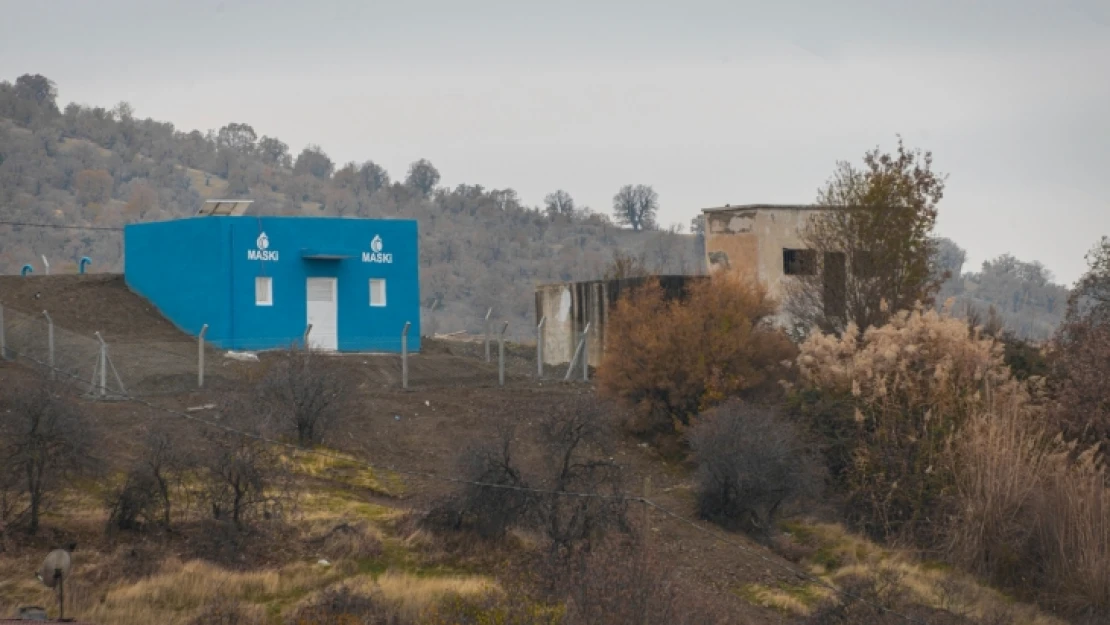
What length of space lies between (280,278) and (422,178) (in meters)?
114

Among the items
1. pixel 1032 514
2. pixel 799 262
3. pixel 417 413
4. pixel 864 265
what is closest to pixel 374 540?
pixel 417 413

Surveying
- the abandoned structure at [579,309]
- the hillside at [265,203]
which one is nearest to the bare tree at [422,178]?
the hillside at [265,203]

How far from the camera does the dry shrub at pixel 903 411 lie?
2702cm

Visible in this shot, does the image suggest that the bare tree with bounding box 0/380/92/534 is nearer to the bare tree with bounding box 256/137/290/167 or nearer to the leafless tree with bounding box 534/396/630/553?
the leafless tree with bounding box 534/396/630/553

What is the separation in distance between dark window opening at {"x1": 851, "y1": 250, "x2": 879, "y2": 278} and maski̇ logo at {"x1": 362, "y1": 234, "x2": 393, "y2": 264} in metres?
12.7

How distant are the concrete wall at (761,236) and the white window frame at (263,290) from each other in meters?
12.2

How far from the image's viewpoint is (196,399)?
95.4 ft

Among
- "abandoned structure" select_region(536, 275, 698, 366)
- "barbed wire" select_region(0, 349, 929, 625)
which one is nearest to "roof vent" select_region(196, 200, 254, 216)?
"abandoned structure" select_region(536, 275, 698, 366)

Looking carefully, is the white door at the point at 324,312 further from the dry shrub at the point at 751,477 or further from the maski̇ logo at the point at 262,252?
the dry shrub at the point at 751,477

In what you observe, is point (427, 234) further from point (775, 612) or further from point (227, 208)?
point (775, 612)

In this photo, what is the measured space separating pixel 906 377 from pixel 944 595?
Result: 6739 millimetres

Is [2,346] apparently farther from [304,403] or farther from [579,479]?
[579,479]

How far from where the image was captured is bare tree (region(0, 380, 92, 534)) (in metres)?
21.5

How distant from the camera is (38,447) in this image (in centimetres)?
2167
